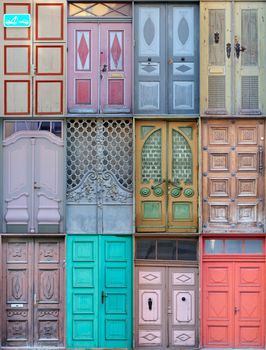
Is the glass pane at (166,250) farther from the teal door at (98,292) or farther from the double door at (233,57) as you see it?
the double door at (233,57)

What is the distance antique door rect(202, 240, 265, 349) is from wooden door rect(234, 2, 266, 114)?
3014 mm

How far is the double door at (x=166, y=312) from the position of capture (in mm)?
9617

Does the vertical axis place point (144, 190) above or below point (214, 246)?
above

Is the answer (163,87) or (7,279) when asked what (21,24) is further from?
(7,279)

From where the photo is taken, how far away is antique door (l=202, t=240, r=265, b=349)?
9.59 metres

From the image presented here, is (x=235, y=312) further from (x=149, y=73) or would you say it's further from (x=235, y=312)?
(x=149, y=73)

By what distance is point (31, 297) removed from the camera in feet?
31.7

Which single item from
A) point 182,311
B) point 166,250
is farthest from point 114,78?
point 182,311

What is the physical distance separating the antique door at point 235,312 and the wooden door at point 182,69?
3.19 meters

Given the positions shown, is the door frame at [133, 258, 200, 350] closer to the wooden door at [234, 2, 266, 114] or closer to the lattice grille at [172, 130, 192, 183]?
the lattice grille at [172, 130, 192, 183]

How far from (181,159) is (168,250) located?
1.75 m

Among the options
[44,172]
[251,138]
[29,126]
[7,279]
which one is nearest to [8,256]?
[7,279]

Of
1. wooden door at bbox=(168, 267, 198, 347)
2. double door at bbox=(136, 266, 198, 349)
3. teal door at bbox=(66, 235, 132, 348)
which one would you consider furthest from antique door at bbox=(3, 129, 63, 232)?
wooden door at bbox=(168, 267, 198, 347)

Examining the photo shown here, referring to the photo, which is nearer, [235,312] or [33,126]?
[235,312]
